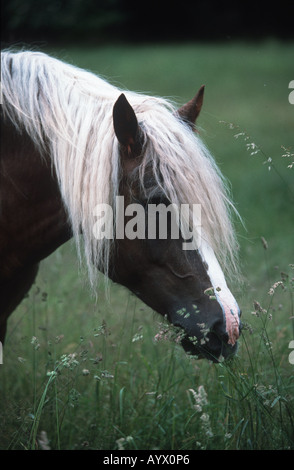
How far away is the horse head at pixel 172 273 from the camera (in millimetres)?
2059

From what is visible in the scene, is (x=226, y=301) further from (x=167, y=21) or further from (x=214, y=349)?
(x=167, y=21)

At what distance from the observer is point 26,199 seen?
2359mm

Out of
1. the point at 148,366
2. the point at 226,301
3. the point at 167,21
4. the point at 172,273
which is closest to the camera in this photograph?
the point at 226,301

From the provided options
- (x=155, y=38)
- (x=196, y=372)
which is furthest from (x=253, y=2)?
(x=196, y=372)

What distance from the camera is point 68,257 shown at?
5023 mm

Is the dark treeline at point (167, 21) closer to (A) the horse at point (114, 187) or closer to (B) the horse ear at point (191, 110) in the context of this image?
(A) the horse at point (114, 187)

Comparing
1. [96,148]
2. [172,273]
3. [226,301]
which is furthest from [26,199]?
[226,301]

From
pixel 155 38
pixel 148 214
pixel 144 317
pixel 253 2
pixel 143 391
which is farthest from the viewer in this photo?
pixel 155 38

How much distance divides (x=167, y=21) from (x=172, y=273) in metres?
24.8

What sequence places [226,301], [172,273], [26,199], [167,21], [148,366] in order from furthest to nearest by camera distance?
[167,21], [148,366], [26,199], [172,273], [226,301]

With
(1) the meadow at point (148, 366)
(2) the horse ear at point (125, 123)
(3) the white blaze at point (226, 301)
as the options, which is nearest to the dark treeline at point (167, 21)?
(1) the meadow at point (148, 366)

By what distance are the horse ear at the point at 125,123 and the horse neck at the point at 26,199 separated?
0.36 meters
